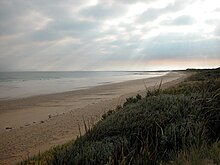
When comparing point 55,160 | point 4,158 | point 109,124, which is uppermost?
point 109,124

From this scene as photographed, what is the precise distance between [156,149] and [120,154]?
2.04ft

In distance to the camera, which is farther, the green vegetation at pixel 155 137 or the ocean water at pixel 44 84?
the ocean water at pixel 44 84

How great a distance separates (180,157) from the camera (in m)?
3.98

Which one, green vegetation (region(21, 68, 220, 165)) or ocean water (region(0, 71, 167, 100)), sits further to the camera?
ocean water (region(0, 71, 167, 100))

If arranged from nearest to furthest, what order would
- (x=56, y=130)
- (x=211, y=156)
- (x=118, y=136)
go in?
(x=211, y=156)
(x=118, y=136)
(x=56, y=130)

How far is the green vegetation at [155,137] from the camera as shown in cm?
415

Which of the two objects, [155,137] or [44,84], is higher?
[44,84]

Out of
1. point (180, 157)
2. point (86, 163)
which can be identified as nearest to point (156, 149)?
point (180, 157)

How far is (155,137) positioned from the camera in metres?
5.00

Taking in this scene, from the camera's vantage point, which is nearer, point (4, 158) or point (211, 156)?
point (211, 156)

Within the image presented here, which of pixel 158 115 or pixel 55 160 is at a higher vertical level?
pixel 158 115

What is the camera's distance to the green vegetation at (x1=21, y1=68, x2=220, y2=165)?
4152 mm

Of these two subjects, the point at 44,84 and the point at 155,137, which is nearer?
the point at 155,137

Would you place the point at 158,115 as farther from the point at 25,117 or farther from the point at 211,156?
the point at 25,117
